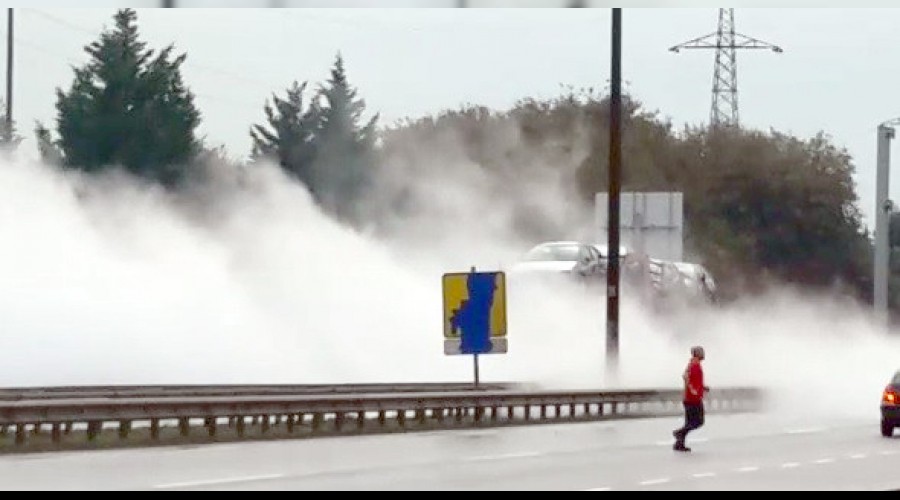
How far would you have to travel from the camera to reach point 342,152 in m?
87.2

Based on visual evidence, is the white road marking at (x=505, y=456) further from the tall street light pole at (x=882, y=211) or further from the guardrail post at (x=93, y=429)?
the tall street light pole at (x=882, y=211)

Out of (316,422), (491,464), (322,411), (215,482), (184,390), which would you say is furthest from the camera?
(184,390)

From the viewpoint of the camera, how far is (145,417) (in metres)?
31.4

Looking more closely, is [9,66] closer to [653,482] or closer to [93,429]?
[93,429]

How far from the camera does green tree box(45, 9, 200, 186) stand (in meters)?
81.9

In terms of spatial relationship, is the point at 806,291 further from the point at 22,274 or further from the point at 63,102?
the point at 22,274

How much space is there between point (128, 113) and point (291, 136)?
1012 cm

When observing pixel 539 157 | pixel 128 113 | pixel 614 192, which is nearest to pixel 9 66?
pixel 128 113

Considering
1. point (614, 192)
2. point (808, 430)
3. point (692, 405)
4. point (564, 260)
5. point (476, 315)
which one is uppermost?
point (614, 192)

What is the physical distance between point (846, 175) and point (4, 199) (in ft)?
142

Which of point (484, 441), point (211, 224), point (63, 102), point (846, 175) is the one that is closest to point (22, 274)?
point (211, 224)

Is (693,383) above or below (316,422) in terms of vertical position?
above

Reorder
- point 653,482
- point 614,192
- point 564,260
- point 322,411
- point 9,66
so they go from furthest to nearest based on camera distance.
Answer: point 9,66, point 564,260, point 614,192, point 322,411, point 653,482

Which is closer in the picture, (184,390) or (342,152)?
(184,390)
